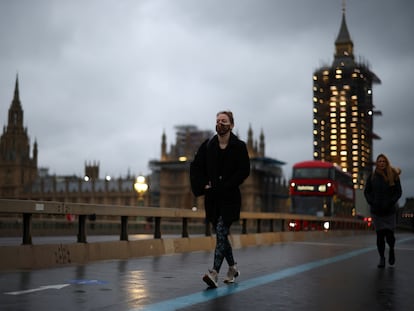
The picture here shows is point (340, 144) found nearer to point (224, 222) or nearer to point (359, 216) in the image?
point (359, 216)

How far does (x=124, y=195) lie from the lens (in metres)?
157

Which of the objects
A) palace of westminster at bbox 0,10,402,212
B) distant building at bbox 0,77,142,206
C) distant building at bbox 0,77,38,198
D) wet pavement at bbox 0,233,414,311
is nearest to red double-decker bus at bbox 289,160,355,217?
wet pavement at bbox 0,233,414,311

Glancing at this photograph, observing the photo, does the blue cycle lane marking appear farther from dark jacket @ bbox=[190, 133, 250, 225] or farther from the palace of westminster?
the palace of westminster

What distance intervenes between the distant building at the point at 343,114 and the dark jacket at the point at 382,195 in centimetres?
15420

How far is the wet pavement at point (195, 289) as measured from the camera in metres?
5.43

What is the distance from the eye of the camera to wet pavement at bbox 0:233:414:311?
17.8 feet

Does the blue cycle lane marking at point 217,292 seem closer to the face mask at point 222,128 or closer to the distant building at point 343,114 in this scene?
the face mask at point 222,128

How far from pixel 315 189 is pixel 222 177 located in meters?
30.6

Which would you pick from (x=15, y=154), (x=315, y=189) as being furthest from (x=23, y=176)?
A: (x=315, y=189)

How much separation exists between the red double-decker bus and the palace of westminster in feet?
331

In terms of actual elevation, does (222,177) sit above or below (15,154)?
below

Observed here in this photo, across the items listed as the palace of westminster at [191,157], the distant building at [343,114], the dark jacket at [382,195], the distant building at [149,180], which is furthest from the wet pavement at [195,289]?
the distant building at [343,114]

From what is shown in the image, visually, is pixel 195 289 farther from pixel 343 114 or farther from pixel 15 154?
pixel 343 114

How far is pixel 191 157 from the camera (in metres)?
154
